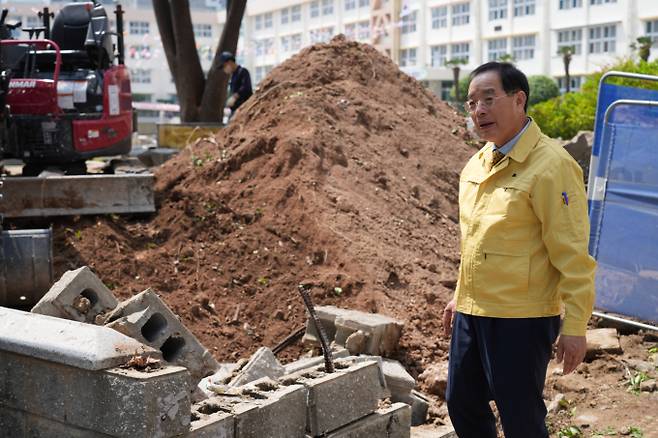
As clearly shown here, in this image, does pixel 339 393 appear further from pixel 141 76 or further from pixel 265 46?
pixel 141 76

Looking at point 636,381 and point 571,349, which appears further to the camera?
point 636,381

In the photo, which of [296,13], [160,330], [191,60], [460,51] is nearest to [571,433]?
[160,330]

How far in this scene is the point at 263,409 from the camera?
457 centimetres

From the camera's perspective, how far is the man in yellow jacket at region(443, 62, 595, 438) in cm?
393

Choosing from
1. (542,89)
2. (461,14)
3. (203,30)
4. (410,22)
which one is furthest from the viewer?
(203,30)

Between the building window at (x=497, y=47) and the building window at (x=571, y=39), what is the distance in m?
5.47

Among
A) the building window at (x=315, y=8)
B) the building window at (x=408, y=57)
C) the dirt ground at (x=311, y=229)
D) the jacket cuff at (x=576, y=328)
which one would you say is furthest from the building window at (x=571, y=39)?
the jacket cuff at (x=576, y=328)

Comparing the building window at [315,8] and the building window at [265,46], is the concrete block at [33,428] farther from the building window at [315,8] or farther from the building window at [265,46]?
the building window at [265,46]

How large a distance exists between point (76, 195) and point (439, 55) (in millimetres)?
66439

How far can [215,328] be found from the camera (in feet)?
25.0

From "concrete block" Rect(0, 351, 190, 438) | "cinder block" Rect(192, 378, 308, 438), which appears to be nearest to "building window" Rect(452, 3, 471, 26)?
"cinder block" Rect(192, 378, 308, 438)

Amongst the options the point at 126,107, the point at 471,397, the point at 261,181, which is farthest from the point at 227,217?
the point at 471,397

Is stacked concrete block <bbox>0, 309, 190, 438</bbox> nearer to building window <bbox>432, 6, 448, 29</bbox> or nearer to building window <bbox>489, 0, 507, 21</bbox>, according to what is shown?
building window <bbox>489, 0, 507, 21</bbox>

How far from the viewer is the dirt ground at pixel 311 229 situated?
24.8ft
